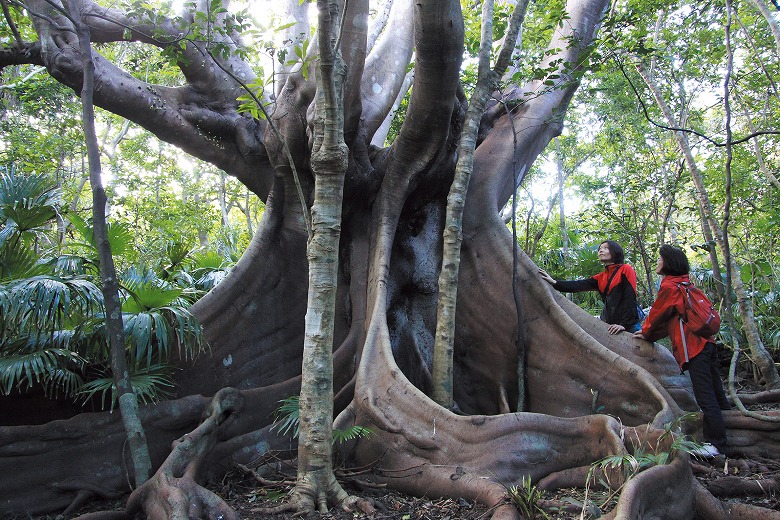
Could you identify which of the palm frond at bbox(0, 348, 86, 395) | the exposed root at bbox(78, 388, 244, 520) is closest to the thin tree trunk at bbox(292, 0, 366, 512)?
the exposed root at bbox(78, 388, 244, 520)

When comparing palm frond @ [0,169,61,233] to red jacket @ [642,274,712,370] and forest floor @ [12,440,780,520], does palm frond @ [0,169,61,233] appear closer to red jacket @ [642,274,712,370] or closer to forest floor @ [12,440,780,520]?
forest floor @ [12,440,780,520]

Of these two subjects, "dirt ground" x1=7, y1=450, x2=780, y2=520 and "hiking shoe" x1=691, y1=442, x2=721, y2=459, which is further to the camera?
"hiking shoe" x1=691, y1=442, x2=721, y2=459

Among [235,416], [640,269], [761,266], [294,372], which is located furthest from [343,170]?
[640,269]

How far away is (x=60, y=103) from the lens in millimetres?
10750

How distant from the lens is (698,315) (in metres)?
5.00

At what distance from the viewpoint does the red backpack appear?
4.95 metres

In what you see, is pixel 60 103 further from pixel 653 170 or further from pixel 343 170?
pixel 653 170

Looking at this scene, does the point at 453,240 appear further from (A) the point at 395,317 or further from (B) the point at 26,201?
(B) the point at 26,201

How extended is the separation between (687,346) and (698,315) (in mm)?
297

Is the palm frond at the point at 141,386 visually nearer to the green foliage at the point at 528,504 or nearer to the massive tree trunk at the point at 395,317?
the massive tree trunk at the point at 395,317

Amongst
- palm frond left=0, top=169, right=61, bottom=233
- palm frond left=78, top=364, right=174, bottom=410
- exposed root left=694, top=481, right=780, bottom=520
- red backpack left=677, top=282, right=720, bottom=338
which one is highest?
palm frond left=0, top=169, right=61, bottom=233

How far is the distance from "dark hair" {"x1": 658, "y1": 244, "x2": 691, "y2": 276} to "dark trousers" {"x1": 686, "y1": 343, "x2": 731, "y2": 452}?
67cm

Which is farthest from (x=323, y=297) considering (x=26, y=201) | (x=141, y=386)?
(x=26, y=201)

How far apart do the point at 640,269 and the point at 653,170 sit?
10.3ft
